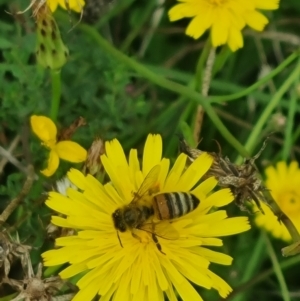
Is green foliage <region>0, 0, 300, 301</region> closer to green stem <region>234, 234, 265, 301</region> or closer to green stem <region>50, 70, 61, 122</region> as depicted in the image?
green stem <region>234, 234, 265, 301</region>

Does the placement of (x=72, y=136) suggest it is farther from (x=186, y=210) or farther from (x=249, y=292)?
(x=249, y=292)

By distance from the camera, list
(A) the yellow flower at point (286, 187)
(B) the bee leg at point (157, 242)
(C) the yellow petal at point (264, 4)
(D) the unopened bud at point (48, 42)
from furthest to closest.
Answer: (A) the yellow flower at point (286, 187) < (C) the yellow petal at point (264, 4) < (B) the bee leg at point (157, 242) < (D) the unopened bud at point (48, 42)

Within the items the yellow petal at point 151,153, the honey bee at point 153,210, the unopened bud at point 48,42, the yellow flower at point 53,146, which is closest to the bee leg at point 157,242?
the honey bee at point 153,210

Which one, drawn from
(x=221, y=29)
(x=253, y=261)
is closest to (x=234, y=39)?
(x=221, y=29)

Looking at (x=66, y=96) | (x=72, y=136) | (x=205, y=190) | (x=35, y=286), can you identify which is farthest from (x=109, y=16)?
(x=35, y=286)

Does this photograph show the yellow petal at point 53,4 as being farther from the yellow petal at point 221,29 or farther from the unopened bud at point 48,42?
the yellow petal at point 221,29

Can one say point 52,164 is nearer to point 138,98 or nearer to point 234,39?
point 138,98
